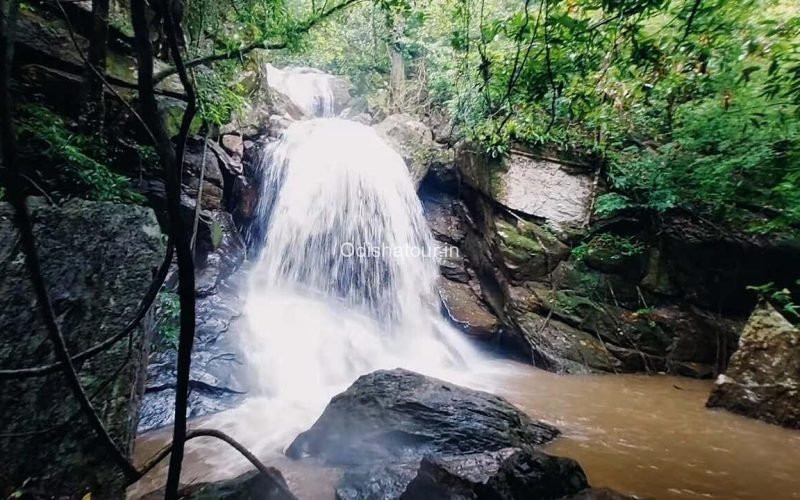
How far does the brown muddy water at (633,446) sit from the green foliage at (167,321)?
1050mm

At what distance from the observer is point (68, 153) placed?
167 inches

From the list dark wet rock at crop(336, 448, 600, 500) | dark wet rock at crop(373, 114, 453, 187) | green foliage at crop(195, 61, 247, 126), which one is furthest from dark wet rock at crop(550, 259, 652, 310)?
green foliage at crop(195, 61, 247, 126)

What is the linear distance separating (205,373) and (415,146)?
23.7 ft

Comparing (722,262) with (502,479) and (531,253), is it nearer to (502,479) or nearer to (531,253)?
(531,253)

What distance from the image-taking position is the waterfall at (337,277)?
5.89 meters

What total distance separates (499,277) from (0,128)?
7.56 metres

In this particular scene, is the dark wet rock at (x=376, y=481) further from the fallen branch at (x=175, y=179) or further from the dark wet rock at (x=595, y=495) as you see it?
the fallen branch at (x=175, y=179)

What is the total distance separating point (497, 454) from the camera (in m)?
3.08

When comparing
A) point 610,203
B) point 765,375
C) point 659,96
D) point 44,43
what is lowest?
point 765,375

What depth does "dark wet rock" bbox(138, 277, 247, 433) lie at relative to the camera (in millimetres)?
4344

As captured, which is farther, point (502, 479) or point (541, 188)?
point (541, 188)

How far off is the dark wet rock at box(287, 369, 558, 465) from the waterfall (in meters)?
1.21

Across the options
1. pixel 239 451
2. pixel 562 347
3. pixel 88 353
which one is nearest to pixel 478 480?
pixel 239 451

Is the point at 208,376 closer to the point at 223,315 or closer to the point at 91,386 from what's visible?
the point at 223,315
